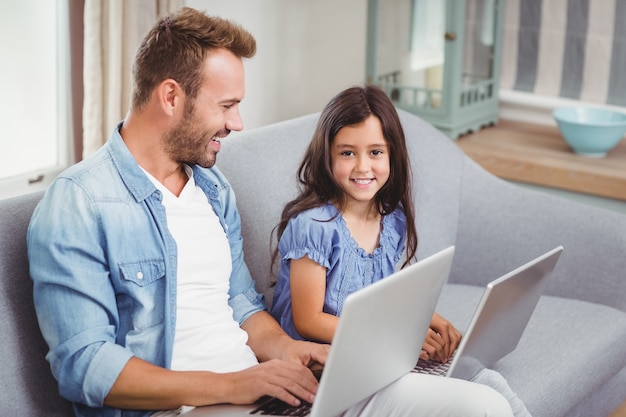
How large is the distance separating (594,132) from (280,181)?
1.35m

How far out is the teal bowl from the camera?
10.1 ft

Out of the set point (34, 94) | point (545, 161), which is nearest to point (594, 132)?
point (545, 161)


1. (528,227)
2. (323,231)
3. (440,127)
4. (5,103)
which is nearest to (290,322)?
(323,231)

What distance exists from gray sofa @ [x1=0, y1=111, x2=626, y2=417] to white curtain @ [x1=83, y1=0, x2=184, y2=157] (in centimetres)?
66

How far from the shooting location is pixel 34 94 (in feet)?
9.29

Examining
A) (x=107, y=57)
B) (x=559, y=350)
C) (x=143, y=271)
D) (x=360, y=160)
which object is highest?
(x=107, y=57)

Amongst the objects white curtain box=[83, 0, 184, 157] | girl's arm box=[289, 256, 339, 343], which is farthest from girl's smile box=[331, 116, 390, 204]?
white curtain box=[83, 0, 184, 157]

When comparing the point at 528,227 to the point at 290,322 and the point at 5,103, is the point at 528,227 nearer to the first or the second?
the point at 290,322

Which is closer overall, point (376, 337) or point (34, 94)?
point (376, 337)

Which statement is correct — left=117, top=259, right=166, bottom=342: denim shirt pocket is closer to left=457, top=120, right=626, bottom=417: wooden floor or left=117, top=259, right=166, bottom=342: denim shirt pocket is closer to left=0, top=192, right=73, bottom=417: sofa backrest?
left=0, top=192, right=73, bottom=417: sofa backrest

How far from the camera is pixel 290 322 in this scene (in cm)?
193

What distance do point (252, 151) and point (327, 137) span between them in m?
0.32

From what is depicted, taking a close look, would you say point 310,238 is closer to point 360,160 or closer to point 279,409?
point 360,160

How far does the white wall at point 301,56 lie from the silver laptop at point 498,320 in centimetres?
173
